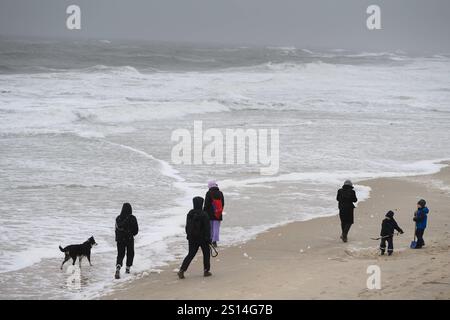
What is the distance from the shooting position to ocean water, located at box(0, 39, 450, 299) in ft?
36.3

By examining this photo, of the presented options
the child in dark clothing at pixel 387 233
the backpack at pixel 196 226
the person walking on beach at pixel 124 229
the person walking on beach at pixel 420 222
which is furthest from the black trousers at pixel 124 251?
the person walking on beach at pixel 420 222

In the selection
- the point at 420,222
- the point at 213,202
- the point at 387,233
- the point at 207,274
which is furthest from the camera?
the point at 213,202

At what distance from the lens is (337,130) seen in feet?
88.7

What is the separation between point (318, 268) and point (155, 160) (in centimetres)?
1059

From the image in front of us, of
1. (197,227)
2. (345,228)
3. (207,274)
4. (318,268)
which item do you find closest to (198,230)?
(197,227)

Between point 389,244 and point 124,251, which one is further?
point 389,244

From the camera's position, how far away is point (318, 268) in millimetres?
9172

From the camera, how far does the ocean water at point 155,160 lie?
11.1 m

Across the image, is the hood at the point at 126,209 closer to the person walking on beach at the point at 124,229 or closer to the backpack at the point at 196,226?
the person walking on beach at the point at 124,229

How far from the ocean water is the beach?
64 centimetres

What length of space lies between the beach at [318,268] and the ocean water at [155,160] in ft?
2.09

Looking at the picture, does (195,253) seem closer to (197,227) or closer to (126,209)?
(197,227)

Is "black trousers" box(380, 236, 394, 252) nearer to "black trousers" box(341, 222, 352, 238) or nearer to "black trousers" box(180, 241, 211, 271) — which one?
"black trousers" box(341, 222, 352, 238)

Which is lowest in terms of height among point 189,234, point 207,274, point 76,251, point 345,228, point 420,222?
point 207,274
